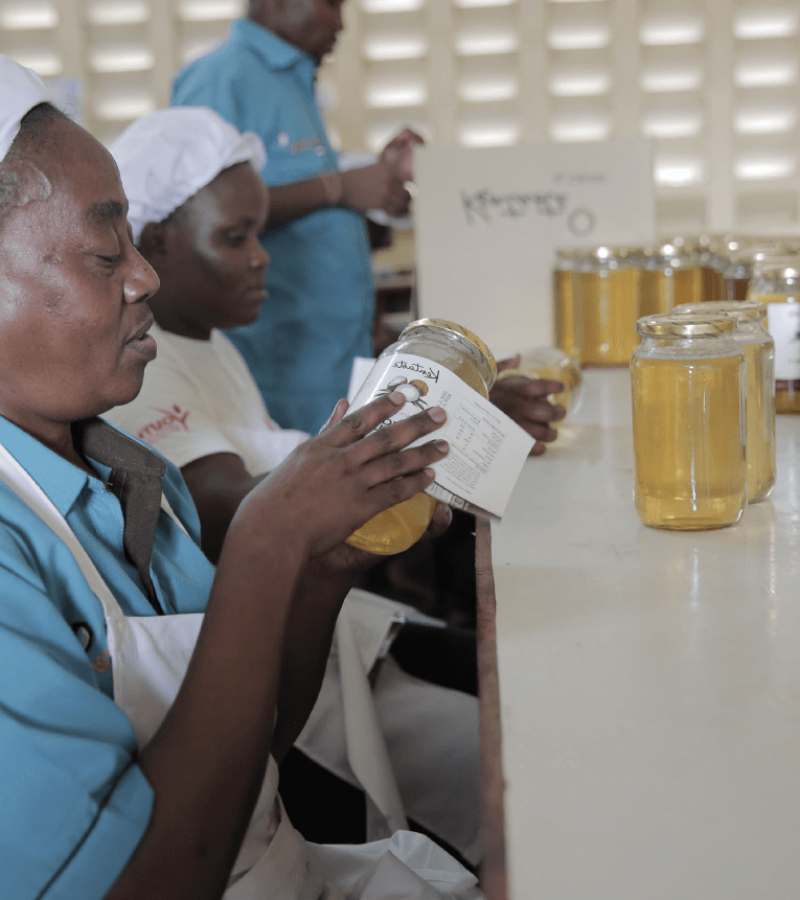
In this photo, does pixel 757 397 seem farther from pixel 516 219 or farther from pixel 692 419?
pixel 516 219

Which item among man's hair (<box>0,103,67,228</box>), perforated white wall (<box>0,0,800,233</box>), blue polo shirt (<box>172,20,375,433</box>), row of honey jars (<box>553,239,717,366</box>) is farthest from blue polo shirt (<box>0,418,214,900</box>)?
perforated white wall (<box>0,0,800,233</box>)

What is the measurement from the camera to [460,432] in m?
0.64

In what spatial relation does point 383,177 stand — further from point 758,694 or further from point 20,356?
point 758,694

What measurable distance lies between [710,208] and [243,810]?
3.37 metres

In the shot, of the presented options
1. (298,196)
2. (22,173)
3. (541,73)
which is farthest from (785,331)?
(541,73)

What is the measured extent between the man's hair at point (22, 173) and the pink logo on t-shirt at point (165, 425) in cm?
47

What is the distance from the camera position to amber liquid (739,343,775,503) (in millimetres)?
821

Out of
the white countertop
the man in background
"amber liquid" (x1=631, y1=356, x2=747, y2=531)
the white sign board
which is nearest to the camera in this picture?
the white countertop

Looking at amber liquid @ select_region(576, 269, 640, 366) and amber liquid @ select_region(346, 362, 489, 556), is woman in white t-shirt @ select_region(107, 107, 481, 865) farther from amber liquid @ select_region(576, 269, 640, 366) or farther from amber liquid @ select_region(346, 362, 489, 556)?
amber liquid @ select_region(576, 269, 640, 366)

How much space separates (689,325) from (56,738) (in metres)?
0.52

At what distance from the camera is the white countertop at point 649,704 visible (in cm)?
40

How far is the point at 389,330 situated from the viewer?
3186 millimetres

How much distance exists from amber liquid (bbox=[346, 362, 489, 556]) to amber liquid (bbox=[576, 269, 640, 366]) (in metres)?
0.88

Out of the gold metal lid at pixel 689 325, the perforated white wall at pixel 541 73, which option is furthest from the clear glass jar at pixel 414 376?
the perforated white wall at pixel 541 73
